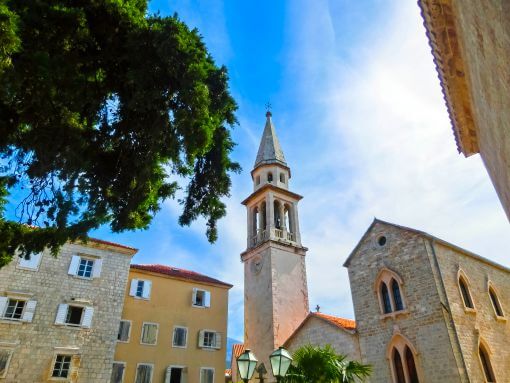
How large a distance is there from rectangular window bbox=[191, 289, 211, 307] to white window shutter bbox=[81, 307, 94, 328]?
6407mm

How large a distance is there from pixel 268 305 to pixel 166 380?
297 inches

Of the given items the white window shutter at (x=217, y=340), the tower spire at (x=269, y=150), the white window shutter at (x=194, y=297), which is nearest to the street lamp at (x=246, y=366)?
the white window shutter at (x=217, y=340)

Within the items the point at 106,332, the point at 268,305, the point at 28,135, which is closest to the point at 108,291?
the point at 106,332

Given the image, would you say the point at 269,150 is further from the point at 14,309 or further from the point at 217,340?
the point at 14,309

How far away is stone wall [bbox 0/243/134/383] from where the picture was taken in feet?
59.0

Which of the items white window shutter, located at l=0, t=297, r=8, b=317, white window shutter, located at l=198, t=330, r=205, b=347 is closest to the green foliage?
white window shutter, located at l=198, t=330, r=205, b=347

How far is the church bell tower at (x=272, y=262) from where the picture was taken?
2416cm

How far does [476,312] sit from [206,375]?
15.2 m

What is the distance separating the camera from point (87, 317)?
66.2 ft

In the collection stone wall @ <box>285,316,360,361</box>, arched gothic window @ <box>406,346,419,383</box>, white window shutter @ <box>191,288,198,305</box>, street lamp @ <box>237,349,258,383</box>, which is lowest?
street lamp @ <box>237,349,258,383</box>

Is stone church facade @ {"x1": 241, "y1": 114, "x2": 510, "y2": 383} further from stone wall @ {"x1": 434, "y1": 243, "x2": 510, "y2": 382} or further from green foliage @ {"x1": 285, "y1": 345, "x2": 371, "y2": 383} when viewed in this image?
green foliage @ {"x1": 285, "y1": 345, "x2": 371, "y2": 383}

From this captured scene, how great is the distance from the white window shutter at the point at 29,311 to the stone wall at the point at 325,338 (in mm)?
13679

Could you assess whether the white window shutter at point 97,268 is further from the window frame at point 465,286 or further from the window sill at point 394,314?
the window frame at point 465,286

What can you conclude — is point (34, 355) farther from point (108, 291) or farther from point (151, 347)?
point (151, 347)
